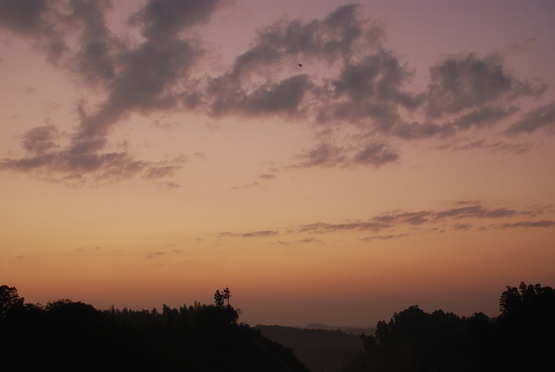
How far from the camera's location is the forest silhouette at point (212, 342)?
2719 inches

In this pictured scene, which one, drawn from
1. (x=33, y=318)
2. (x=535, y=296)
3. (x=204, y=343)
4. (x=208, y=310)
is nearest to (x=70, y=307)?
(x=33, y=318)

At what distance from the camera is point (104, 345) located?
2857 inches

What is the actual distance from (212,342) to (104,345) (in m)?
53.6

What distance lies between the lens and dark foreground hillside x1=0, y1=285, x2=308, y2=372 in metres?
66.4

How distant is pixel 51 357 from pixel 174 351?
40799mm

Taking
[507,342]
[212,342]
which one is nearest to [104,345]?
[212,342]

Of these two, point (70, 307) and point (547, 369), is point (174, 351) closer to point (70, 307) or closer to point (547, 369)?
point (70, 307)

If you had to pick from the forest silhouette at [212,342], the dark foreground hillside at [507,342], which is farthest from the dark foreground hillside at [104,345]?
the dark foreground hillside at [507,342]

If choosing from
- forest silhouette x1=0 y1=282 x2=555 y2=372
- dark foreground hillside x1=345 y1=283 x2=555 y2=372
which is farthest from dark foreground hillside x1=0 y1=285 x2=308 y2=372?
dark foreground hillside x1=345 y1=283 x2=555 y2=372

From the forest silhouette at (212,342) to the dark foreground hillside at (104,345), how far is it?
0.15 metres

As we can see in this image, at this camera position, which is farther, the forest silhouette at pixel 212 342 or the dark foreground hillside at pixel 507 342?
the dark foreground hillside at pixel 507 342

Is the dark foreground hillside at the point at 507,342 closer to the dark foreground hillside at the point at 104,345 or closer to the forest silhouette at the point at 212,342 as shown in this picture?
the forest silhouette at the point at 212,342

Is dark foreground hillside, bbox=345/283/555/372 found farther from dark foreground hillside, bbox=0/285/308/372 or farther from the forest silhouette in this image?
dark foreground hillside, bbox=0/285/308/372

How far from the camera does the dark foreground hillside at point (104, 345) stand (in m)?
66.4
